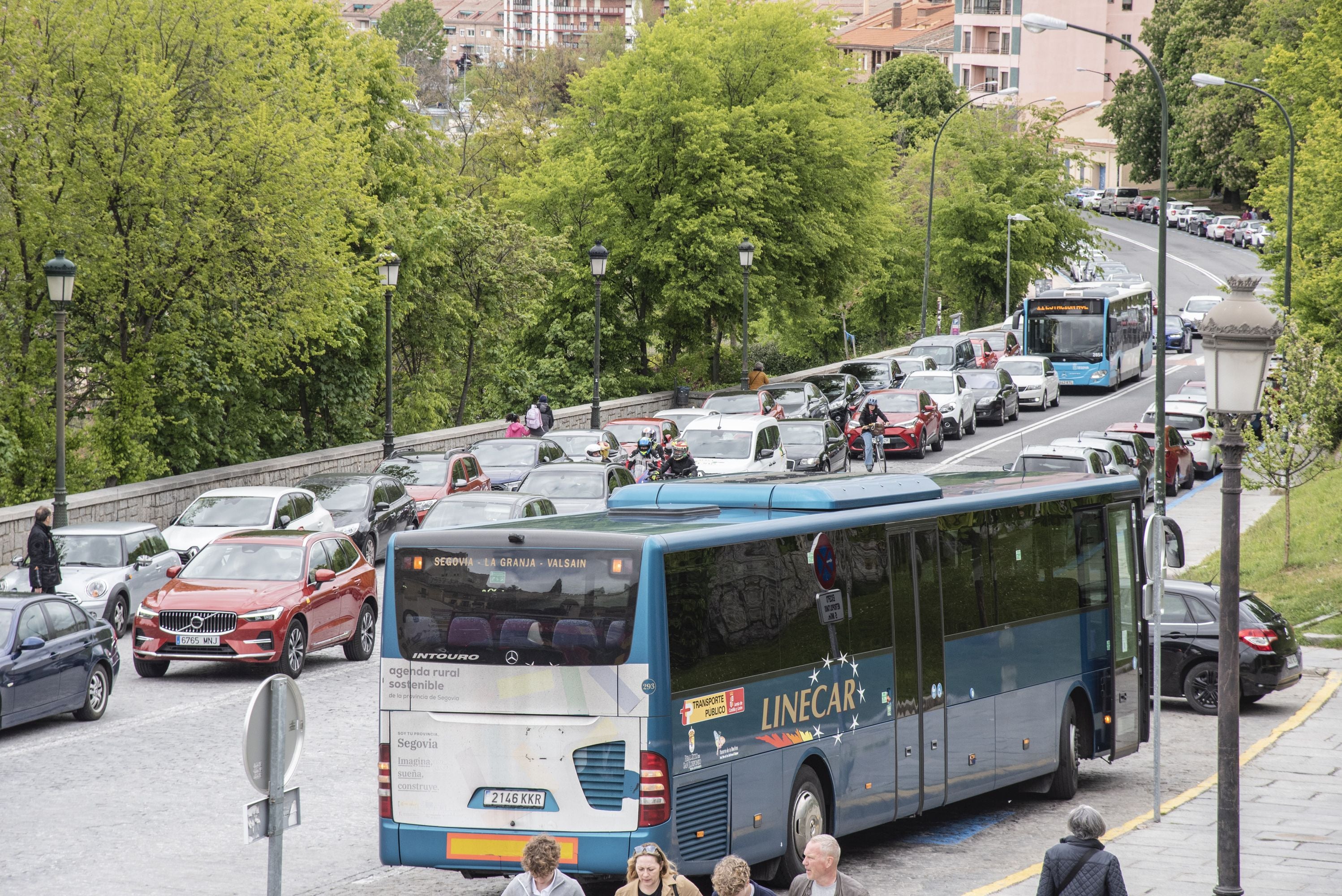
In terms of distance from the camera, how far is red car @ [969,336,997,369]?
190 ft

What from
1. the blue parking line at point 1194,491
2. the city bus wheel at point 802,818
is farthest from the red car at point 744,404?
the city bus wheel at point 802,818

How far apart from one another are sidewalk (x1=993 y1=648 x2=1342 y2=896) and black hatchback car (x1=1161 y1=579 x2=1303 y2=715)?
1.35 metres

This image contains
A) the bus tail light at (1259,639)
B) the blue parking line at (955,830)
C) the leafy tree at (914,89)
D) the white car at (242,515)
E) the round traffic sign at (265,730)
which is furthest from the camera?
the leafy tree at (914,89)

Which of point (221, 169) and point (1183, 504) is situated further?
point (1183, 504)

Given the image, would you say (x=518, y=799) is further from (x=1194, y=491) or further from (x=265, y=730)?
(x=1194, y=491)

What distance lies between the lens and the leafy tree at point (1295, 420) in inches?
1144

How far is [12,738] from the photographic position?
1683 cm

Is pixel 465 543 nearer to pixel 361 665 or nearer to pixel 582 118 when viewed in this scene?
pixel 361 665

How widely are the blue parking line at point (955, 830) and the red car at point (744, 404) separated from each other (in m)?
25.8

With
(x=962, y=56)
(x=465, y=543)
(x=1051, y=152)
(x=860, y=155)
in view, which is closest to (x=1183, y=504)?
(x=860, y=155)

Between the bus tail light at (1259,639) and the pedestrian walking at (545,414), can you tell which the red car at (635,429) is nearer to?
the pedestrian walking at (545,414)

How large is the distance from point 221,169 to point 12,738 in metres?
17.3

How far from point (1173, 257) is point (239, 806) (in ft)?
304

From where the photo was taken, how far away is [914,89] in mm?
113062
